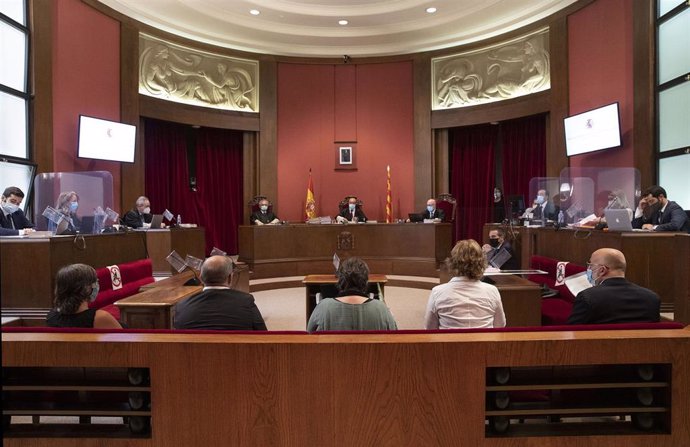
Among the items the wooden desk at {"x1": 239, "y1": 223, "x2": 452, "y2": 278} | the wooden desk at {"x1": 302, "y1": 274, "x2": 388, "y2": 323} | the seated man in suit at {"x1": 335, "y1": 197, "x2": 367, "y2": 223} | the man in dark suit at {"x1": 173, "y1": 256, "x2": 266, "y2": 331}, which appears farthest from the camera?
the seated man in suit at {"x1": 335, "y1": 197, "x2": 367, "y2": 223}

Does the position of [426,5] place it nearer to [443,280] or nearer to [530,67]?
[530,67]

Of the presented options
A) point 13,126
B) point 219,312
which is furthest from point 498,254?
point 13,126

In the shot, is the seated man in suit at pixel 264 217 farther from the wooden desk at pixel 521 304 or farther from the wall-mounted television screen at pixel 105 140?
the wooden desk at pixel 521 304

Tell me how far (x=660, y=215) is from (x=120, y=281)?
548 cm

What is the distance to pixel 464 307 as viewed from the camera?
2.40 m

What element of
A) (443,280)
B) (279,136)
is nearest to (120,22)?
(279,136)

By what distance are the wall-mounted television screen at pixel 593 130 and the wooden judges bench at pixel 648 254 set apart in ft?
7.57

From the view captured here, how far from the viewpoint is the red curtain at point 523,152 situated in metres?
8.68

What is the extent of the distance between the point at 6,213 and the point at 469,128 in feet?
26.4

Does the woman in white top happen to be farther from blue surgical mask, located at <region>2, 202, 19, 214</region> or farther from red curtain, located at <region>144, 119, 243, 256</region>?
red curtain, located at <region>144, 119, 243, 256</region>

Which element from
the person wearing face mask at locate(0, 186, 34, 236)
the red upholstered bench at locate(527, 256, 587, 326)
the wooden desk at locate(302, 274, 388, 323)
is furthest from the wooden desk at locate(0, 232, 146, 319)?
the red upholstered bench at locate(527, 256, 587, 326)

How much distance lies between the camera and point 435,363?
1.28 meters

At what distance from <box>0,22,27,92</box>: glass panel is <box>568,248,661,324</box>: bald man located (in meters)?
6.56

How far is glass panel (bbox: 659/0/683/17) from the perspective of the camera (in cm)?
558
